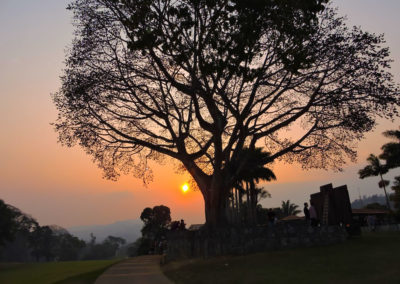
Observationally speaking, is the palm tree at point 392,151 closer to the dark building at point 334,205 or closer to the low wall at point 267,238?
the dark building at point 334,205

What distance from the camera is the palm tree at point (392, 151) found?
140 ft

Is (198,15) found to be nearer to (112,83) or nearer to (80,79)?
(112,83)

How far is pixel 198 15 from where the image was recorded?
679 inches

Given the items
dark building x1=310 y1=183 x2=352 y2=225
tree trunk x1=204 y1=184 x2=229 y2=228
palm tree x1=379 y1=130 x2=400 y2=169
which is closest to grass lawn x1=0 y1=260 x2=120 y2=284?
tree trunk x1=204 y1=184 x2=229 y2=228

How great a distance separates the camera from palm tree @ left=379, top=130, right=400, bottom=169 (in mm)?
42812

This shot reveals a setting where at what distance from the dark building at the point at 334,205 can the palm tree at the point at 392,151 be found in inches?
1070

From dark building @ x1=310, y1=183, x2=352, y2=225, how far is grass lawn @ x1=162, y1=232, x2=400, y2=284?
218 centimetres

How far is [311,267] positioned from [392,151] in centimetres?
3684

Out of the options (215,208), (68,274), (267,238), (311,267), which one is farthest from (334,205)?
(68,274)

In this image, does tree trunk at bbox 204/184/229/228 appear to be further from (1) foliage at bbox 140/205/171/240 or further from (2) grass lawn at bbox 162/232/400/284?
(1) foliage at bbox 140/205/171/240

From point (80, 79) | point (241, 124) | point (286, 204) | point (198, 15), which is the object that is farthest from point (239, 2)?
point (286, 204)

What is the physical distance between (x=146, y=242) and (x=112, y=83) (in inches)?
2012

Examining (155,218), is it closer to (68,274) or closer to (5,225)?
(5,225)

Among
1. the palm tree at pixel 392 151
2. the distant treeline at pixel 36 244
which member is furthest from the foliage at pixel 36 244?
the palm tree at pixel 392 151
